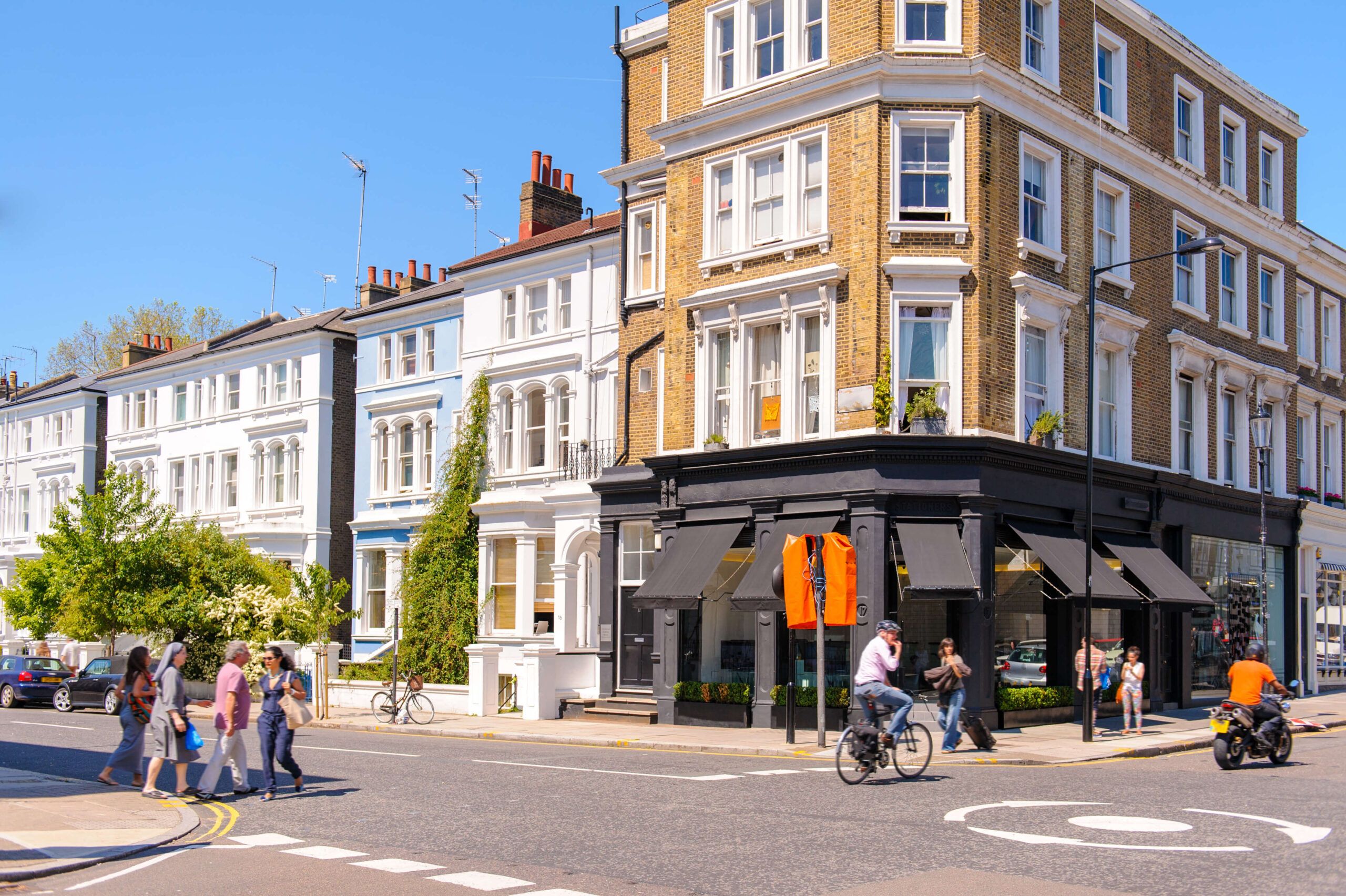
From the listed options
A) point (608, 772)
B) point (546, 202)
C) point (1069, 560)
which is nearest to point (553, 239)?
point (546, 202)

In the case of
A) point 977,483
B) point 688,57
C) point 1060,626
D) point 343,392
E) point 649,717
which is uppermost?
point 688,57

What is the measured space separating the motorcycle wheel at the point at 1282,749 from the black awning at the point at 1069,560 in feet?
18.7

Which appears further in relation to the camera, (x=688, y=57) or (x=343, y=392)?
(x=343, y=392)

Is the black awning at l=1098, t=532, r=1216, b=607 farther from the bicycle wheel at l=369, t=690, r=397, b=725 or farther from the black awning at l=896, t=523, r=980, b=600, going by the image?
the bicycle wheel at l=369, t=690, r=397, b=725

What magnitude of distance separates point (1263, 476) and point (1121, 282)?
25.1 feet

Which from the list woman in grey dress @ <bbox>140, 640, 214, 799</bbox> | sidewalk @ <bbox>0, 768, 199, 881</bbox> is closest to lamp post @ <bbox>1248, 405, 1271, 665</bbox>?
woman in grey dress @ <bbox>140, 640, 214, 799</bbox>

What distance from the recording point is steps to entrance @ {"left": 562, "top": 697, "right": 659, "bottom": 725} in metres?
26.9

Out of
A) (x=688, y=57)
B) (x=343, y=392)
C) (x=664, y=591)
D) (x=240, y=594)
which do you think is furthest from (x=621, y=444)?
(x=343, y=392)

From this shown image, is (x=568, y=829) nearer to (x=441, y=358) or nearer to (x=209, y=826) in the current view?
(x=209, y=826)

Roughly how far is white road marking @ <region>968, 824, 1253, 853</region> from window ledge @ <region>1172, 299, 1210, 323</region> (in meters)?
21.3

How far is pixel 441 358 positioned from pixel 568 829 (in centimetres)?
2851

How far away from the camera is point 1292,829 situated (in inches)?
451

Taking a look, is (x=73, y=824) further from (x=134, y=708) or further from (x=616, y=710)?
(x=616, y=710)

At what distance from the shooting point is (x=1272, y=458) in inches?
1334
